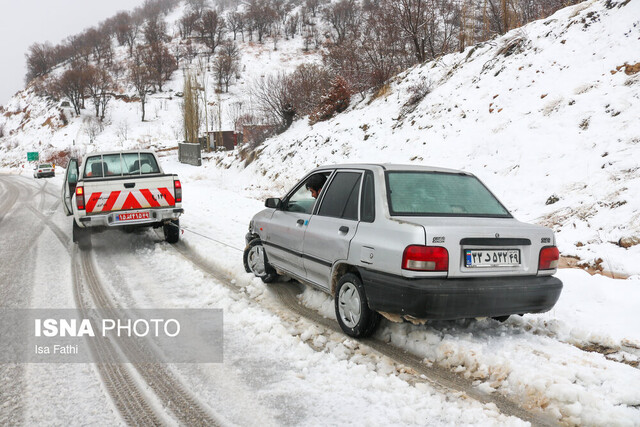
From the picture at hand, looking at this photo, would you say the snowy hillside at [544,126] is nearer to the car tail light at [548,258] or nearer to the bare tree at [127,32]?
the car tail light at [548,258]

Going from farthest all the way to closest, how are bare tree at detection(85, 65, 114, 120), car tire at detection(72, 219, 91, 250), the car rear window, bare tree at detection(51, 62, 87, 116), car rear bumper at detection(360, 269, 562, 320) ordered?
1. bare tree at detection(51, 62, 87, 116)
2. bare tree at detection(85, 65, 114, 120)
3. the car rear window
4. car tire at detection(72, 219, 91, 250)
5. car rear bumper at detection(360, 269, 562, 320)

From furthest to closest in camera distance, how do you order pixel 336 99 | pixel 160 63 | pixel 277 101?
pixel 160 63 → pixel 277 101 → pixel 336 99

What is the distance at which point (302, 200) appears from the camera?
200 inches

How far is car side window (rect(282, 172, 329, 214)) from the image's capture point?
192 inches

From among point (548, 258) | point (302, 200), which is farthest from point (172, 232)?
point (548, 258)

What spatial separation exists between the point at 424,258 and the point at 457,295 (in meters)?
0.39

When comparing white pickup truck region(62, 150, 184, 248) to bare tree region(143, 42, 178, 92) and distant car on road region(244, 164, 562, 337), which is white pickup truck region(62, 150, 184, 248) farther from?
bare tree region(143, 42, 178, 92)

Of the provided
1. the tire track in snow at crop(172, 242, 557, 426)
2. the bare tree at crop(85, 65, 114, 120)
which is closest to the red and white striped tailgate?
the tire track in snow at crop(172, 242, 557, 426)

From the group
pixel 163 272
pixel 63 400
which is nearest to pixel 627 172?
pixel 163 272

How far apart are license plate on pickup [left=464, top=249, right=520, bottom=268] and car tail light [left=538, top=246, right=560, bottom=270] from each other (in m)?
0.27

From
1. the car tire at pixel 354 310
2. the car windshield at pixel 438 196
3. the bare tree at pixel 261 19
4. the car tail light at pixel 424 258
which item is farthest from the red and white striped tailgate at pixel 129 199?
the bare tree at pixel 261 19

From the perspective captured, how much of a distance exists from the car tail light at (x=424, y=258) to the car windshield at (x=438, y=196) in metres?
0.46

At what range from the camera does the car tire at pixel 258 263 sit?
18.5ft

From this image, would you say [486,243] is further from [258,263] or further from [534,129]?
[534,129]
